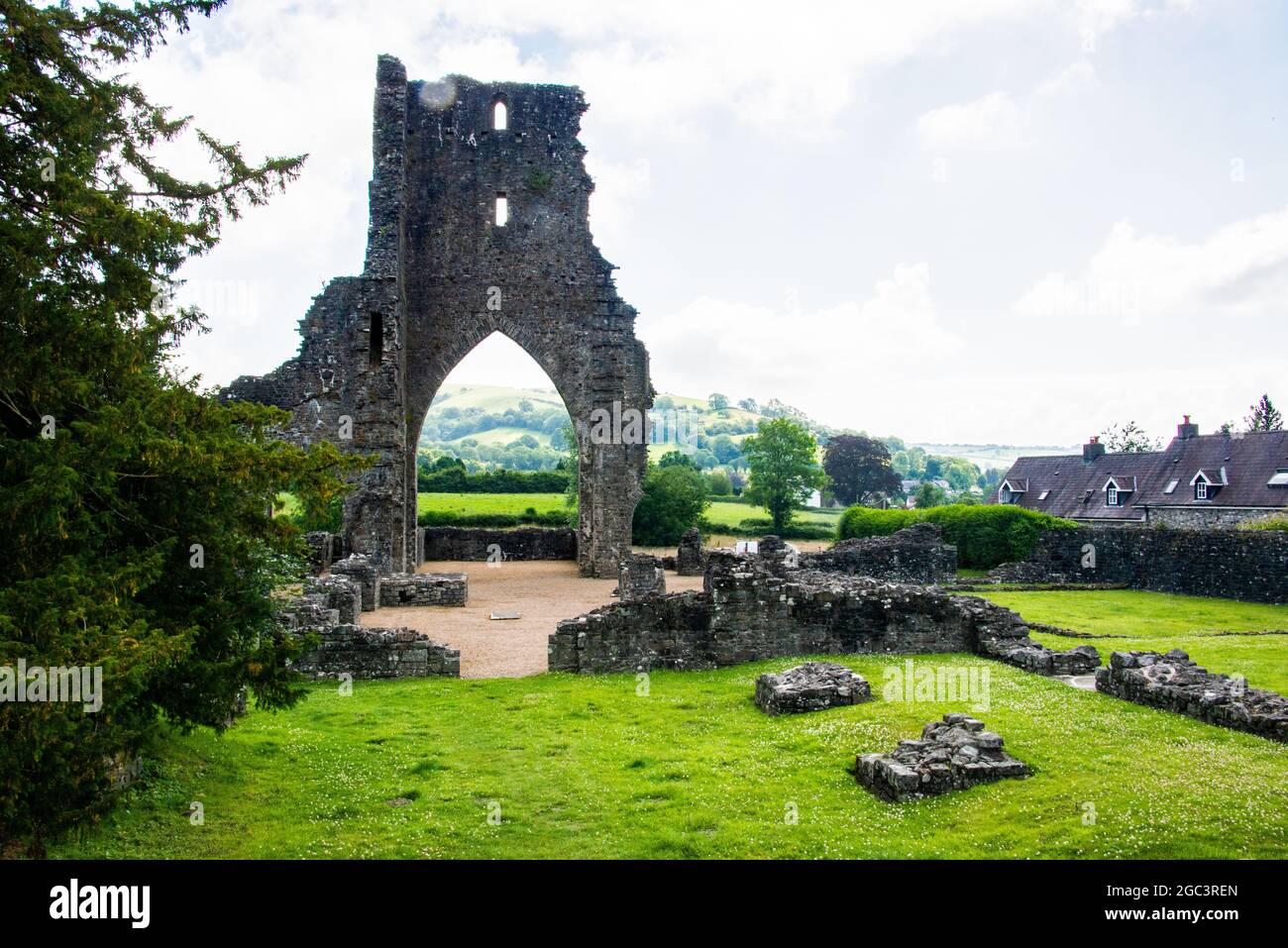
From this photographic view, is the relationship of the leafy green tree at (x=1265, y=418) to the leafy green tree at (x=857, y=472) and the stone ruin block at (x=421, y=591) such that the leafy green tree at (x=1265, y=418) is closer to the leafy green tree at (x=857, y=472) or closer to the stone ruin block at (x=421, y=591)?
the leafy green tree at (x=857, y=472)

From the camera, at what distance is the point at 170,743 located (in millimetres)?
8781

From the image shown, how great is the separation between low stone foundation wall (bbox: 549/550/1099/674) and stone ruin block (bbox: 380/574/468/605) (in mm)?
8770

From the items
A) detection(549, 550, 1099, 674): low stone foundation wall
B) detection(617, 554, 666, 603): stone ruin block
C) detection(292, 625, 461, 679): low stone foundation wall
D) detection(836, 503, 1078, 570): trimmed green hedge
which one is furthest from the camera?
detection(836, 503, 1078, 570): trimmed green hedge

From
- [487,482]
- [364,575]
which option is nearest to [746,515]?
[487,482]

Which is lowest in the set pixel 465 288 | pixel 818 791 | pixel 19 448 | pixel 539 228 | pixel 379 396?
pixel 818 791

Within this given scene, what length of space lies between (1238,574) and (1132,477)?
25057 millimetres

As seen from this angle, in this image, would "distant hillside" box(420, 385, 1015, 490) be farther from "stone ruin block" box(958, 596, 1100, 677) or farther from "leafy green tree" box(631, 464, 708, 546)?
"stone ruin block" box(958, 596, 1100, 677)

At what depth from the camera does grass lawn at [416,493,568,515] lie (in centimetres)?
4478

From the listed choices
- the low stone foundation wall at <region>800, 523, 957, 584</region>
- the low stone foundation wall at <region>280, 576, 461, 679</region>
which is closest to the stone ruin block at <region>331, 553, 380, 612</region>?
the low stone foundation wall at <region>280, 576, 461, 679</region>

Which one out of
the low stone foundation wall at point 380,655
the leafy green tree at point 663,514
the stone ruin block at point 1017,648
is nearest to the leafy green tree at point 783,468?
the leafy green tree at point 663,514

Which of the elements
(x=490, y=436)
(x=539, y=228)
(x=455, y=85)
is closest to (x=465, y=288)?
(x=539, y=228)

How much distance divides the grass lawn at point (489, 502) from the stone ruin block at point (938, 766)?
36.1 m
